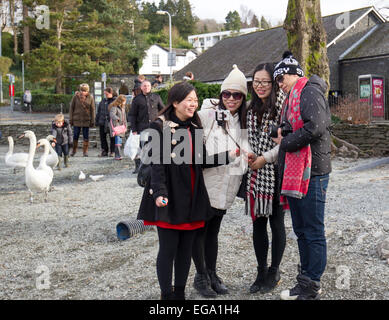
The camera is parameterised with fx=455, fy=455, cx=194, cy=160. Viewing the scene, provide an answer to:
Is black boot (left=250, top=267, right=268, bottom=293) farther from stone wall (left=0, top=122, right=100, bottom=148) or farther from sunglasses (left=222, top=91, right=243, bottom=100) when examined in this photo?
stone wall (left=0, top=122, right=100, bottom=148)

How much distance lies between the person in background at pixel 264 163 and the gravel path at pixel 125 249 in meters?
0.53

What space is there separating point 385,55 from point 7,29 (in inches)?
2236

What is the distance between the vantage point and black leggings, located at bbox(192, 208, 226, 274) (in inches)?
143

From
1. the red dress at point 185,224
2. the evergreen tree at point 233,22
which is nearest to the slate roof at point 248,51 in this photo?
the red dress at point 185,224

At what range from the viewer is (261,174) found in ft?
11.6

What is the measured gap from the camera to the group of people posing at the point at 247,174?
3193 mm

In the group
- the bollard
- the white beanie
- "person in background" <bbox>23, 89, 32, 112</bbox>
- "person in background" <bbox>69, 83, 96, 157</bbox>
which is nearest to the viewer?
the white beanie

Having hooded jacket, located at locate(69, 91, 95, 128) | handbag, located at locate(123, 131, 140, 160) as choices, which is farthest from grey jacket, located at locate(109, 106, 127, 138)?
handbag, located at locate(123, 131, 140, 160)

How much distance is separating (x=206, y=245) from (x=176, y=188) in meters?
0.75

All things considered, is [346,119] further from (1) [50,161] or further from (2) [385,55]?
(2) [385,55]

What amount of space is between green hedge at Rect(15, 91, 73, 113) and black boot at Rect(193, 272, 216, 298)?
109ft

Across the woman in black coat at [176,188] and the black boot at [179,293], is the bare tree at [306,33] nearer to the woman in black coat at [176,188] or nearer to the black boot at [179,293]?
the woman in black coat at [176,188]

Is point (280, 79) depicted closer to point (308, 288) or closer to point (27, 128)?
point (308, 288)

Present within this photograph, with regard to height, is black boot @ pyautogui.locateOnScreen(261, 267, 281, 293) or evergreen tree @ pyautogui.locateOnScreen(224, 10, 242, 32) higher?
evergreen tree @ pyautogui.locateOnScreen(224, 10, 242, 32)
